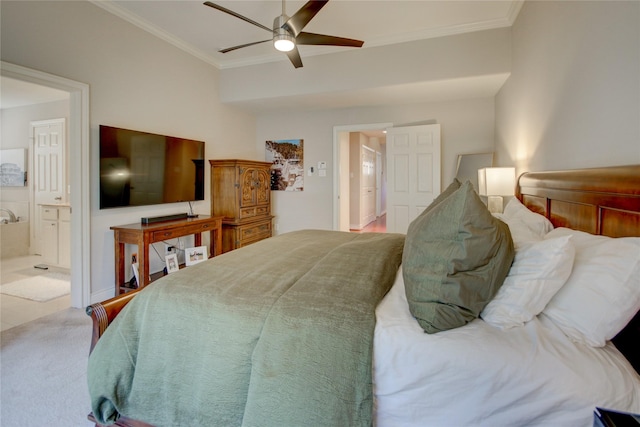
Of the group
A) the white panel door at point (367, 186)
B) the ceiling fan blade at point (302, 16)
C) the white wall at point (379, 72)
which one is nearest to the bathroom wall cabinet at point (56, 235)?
the white wall at point (379, 72)

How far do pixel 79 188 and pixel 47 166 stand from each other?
3.06 m

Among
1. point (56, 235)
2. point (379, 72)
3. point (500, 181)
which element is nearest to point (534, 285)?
point (500, 181)

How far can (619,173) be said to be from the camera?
121 cm

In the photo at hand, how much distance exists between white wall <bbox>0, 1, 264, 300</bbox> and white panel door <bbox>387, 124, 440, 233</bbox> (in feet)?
8.99

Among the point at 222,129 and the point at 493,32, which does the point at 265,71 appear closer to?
the point at 222,129

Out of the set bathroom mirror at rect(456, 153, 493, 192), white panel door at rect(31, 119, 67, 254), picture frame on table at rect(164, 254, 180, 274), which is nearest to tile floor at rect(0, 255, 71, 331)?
picture frame on table at rect(164, 254, 180, 274)

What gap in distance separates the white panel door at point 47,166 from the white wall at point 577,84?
6186mm

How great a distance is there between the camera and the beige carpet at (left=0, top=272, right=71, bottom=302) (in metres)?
3.33

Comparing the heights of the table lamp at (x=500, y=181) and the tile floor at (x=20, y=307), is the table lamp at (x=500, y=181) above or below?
above

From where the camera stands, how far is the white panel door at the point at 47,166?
484 centimetres

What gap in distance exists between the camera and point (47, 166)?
5000 millimetres

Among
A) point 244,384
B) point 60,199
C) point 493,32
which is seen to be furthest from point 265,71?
point 244,384

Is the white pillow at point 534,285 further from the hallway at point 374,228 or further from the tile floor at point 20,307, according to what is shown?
the hallway at point 374,228

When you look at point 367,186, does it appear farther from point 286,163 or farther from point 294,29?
point 294,29
